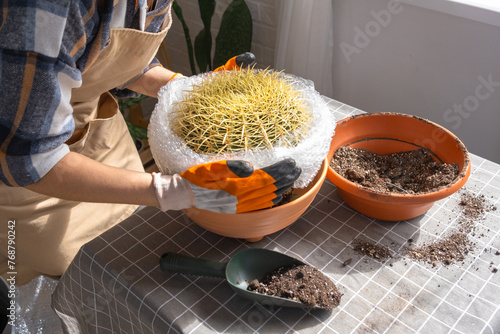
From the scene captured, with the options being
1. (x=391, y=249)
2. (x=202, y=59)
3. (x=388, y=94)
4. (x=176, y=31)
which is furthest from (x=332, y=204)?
(x=176, y=31)

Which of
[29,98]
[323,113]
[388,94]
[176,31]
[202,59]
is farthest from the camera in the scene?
[176,31]

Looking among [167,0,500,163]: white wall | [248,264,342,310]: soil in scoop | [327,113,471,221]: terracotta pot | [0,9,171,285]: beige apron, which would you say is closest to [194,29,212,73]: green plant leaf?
[167,0,500,163]: white wall

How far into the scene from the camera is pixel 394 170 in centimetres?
80

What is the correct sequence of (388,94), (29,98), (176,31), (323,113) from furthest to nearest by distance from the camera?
(176,31) < (388,94) < (323,113) < (29,98)

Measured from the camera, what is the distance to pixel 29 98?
57 cm

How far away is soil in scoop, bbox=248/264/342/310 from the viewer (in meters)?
0.60

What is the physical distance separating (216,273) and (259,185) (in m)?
0.15

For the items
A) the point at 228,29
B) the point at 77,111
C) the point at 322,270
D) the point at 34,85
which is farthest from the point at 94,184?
the point at 228,29

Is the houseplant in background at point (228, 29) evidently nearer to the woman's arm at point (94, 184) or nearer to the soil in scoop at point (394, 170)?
the soil in scoop at point (394, 170)

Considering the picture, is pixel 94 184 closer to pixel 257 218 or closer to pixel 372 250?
pixel 257 218

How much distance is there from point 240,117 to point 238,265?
0.23m

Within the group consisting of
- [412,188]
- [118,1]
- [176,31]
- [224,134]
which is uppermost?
[118,1]

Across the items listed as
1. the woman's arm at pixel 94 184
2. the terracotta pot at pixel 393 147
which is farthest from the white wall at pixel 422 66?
the woman's arm at pixel 94 184

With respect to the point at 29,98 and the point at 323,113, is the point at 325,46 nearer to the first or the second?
the point at 323,113
